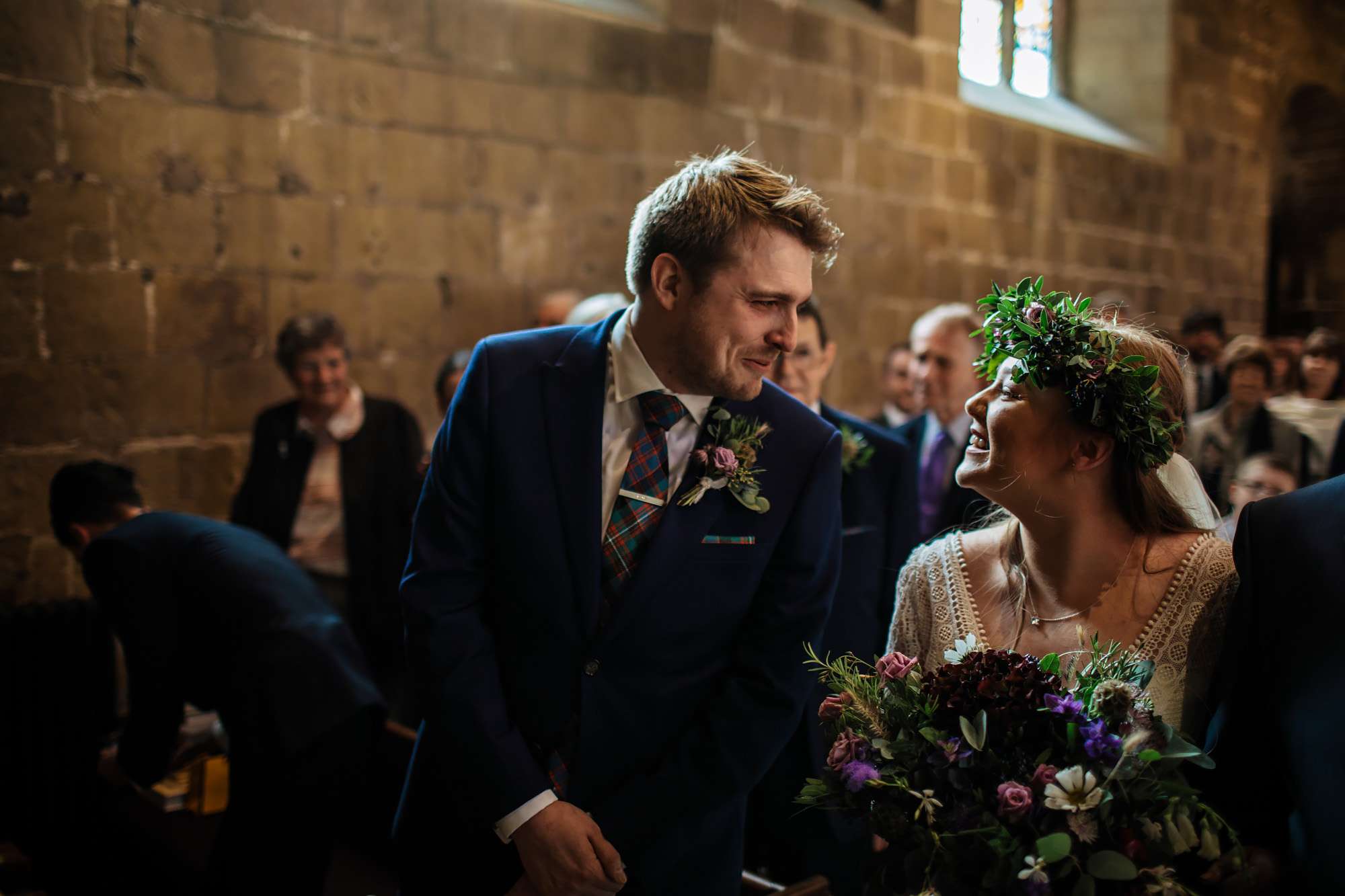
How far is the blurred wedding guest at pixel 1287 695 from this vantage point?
137 cm

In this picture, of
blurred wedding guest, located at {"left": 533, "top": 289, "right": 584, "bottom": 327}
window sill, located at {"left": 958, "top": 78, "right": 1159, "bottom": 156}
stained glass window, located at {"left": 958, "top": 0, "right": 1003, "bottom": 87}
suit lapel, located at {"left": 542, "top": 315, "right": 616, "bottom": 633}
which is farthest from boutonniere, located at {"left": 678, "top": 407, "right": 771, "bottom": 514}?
stained glass window, located at {"left": 958, "top": 0, "right": 1003, "bottom": 87}

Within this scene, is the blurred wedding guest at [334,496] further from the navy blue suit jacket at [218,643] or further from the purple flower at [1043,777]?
the purple flower at [1043,777]

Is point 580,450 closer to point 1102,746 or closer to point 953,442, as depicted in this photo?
point 1102,746

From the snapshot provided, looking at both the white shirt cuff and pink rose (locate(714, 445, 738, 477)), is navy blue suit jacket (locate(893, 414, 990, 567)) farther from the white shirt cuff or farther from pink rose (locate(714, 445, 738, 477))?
the white shirt cuff

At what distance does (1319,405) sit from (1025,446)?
425 cm

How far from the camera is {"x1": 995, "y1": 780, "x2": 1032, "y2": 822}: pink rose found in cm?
132

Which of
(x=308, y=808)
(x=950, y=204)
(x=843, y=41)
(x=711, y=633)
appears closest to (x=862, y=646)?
(x=711, y=633)

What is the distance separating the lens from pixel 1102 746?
1338 mm

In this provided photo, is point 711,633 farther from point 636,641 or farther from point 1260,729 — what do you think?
point 1260,729

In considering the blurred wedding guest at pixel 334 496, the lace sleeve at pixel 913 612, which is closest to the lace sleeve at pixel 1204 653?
the lace sleeve at pixel 913 612

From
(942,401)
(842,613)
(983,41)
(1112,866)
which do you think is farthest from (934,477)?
(983,41)

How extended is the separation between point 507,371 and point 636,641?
0.53 m

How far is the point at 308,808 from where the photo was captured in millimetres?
2811

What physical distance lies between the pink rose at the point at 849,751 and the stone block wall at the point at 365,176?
7.49ft
